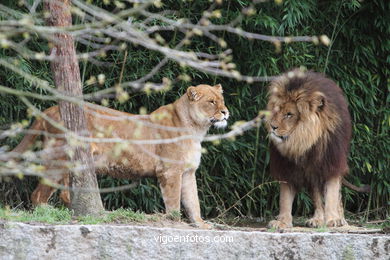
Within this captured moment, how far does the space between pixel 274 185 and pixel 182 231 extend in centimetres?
268

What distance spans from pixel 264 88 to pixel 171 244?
299 cm

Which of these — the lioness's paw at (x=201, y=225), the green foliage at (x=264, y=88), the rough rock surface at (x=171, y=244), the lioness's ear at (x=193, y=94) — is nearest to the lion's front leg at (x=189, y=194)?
A: the lioness's paw at (x=201, y=225)

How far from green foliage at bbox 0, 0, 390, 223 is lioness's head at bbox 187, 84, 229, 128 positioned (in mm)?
776

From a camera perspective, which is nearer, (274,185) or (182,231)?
(182,231)

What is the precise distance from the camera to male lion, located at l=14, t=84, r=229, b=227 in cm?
662

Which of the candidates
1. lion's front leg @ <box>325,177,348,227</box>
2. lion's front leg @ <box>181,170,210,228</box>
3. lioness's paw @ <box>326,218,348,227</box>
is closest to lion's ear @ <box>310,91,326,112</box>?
lion's front leg @ <box>325,177,348,227</box>

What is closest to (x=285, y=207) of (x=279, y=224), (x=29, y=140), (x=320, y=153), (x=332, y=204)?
(x=279, y=224)

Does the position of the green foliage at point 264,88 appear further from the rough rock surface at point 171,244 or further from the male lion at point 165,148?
the rough rock surface at point 171,244

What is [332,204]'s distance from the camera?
6680mm

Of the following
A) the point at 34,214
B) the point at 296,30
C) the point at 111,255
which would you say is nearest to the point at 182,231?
the point at 111,255

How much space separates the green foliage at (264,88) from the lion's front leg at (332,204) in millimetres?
1291

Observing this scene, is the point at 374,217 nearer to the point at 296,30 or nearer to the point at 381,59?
the point at 381,59

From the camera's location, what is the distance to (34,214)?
237 inches

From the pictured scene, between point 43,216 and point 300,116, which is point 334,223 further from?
point 43,216
